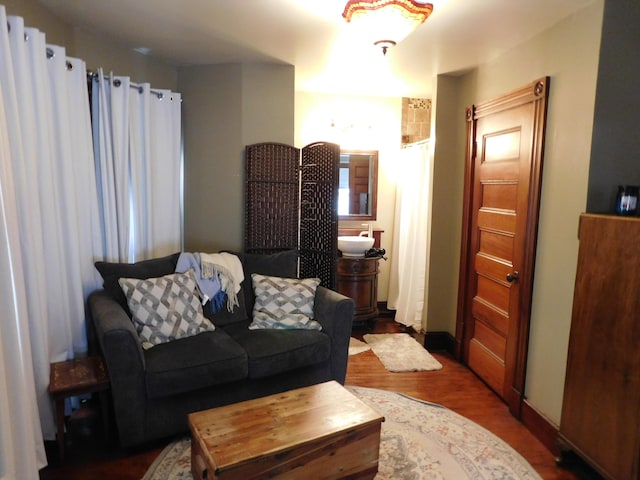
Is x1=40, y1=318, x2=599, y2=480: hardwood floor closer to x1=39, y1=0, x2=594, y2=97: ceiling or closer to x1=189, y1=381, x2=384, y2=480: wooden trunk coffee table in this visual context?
x1=189, y1=381, x2=384, y2=480: wooden trunk coffee table

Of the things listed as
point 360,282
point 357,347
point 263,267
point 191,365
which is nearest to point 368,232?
point 360,282

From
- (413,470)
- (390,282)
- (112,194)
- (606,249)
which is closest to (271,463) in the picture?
(413,470)

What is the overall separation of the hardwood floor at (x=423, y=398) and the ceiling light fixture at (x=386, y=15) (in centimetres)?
238

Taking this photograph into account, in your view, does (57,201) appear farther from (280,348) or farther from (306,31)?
(306,31)

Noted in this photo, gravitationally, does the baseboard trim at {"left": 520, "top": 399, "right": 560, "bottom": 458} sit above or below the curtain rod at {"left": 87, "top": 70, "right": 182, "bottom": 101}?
below

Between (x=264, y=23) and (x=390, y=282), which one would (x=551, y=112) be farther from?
(x=390, y=282)

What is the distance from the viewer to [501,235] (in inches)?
117

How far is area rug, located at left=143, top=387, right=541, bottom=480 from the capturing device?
2.12 meters

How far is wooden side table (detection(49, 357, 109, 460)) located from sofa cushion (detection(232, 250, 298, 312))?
3.47 feet

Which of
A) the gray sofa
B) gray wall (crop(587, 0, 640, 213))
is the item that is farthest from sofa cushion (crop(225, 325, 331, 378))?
gray wall (crop(587, 0, 640, 213))

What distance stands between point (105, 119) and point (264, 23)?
1276 millimetres

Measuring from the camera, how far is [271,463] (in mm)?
1646

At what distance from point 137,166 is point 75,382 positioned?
1.62 meters

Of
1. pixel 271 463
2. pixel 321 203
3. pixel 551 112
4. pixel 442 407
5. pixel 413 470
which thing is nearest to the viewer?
pixel 271 463
